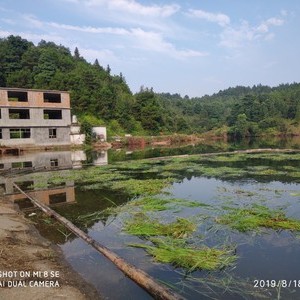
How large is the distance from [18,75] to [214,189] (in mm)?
68194

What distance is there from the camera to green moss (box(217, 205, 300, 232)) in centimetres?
943

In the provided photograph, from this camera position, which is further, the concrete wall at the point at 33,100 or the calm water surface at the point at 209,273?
the concrete wall at the point at 33,100

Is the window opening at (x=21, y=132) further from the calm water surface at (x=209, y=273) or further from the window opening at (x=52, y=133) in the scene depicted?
the calm water surface at (x=209, y=273)

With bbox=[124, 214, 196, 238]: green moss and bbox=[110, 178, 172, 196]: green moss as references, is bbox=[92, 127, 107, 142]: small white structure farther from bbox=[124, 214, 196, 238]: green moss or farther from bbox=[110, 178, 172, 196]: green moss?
bbox=[124, 214, 196, 238]: green moss

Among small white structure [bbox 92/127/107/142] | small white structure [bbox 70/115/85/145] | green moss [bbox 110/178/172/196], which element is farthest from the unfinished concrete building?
green moss [bbox 110/178/172/196]

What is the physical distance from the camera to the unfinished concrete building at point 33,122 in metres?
41.3

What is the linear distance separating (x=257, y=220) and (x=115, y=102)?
2482 inches

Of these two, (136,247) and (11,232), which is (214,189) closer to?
(136,247)

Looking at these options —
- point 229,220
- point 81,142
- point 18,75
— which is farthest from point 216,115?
point 229,220

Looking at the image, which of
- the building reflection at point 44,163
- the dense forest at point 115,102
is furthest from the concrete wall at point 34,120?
the building reflection at point 44,163

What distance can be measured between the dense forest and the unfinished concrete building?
4.66m

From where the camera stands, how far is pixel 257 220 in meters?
9.80

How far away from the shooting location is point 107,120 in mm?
66000

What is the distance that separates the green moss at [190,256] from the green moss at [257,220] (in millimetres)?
2014
